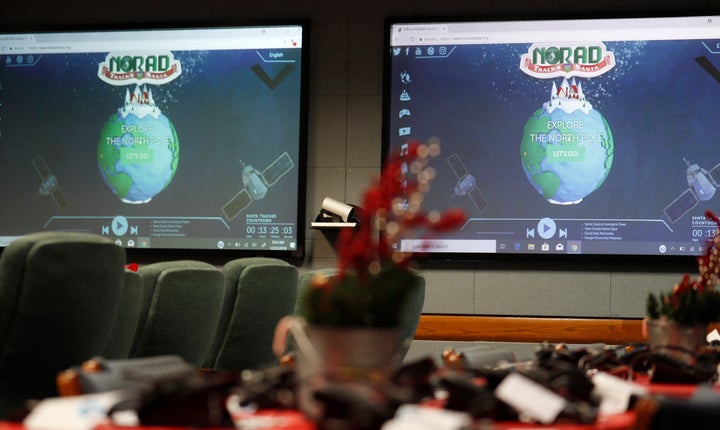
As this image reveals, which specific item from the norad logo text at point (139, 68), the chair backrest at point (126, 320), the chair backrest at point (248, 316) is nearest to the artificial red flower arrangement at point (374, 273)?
the chair backrest at point (126, 320)

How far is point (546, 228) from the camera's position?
6559 millimetres

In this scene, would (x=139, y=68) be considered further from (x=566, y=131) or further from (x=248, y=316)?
(x=248, y=316)

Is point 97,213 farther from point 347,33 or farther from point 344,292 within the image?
point 344,292

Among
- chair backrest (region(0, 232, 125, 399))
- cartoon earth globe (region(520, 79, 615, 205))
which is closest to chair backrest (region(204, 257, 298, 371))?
chair backrest (region(0, 232, 125, 399))

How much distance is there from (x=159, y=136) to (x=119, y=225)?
696 mm

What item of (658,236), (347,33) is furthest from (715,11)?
(347,33)

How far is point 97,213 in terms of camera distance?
7.11 meters

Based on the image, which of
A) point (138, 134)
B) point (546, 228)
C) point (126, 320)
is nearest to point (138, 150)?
point (138, 134)

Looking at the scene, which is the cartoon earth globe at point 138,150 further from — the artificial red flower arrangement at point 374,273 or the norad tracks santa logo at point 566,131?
the artificial red flower arrangement at point 374,273

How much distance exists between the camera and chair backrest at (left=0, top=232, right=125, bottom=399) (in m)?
2.55

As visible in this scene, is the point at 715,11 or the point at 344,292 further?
the point at 715,11

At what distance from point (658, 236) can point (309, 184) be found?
2.38 metres

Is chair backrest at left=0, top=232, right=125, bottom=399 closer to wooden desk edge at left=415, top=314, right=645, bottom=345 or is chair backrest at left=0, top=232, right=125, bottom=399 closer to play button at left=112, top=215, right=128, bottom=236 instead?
wooden desk edge at left=415, top=314, right=645, bottom=345

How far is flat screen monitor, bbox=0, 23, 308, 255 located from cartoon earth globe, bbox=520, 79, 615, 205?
1571 mm
